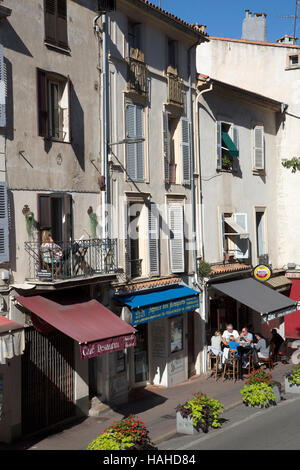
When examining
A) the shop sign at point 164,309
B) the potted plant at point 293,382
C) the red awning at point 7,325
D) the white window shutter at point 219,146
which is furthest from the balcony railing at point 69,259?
the white window shutter at point 219,146

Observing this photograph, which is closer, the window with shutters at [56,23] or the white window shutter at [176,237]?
the window with shutters at [56,23]

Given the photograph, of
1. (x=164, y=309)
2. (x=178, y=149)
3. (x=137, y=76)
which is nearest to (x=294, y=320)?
(x=178, y=149)

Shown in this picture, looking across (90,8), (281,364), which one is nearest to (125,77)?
(90,8)

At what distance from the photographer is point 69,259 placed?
13.9m

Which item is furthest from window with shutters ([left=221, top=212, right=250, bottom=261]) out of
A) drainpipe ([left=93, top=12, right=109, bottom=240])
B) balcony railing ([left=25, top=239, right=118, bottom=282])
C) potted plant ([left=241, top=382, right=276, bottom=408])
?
balcony railing ([left=25, top=239, right=118, bottom=282])

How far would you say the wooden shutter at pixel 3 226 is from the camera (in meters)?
12.7

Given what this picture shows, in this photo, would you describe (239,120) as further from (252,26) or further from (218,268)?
(252,26)

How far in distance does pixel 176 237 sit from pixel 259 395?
5854 millimetres

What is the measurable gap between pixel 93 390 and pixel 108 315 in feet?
7.73

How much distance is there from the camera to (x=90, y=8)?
610 inches

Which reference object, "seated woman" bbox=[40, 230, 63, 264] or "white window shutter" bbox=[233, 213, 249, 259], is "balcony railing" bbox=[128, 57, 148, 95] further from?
"white window shutter" bbox=[233, 213, 249, 259]

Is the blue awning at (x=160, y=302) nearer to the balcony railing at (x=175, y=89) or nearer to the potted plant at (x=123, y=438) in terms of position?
the potted plant at (x=123, y=438)

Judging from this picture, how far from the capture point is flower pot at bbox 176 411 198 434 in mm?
12859

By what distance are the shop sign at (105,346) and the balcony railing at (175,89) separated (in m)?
8.17
